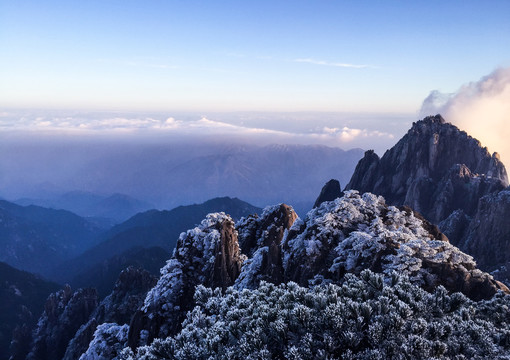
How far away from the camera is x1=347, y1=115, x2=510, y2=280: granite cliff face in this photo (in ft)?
348

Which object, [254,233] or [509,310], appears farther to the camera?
[254,233]

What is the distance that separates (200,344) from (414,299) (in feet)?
51.2

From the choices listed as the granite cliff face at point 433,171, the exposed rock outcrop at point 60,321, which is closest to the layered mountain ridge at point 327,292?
the granite cliff face at point 433,171

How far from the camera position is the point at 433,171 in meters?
152

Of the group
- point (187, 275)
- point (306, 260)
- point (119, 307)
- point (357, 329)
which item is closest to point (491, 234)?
point (306, 260)

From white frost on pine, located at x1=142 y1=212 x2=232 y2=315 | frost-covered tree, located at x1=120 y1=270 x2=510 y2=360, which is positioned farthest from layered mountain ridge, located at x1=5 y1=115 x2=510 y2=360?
white frost on pine, located at x1=142 y1=212 x2=232 y2=315

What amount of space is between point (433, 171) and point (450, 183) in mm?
18775

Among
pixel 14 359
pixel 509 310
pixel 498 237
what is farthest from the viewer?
pixel 14 359

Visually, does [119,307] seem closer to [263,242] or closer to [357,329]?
[263,242]

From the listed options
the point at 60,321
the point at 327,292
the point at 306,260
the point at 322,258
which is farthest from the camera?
the point at 60,321

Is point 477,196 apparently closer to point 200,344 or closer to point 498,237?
point 498,237

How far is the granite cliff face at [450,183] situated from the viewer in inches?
4173

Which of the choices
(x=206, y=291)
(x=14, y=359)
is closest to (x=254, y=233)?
(x=206, y=291)

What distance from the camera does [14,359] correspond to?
404 ft
